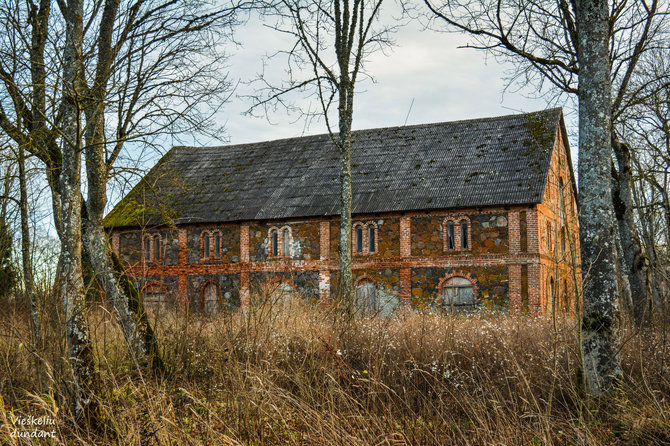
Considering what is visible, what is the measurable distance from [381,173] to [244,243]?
6.25 metres

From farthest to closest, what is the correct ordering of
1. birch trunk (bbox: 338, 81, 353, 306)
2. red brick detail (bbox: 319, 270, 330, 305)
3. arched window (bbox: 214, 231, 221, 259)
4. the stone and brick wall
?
arched window (bbox: 214, 231, 221, 259), red brick detail (bbox: 319, 270, 330, 305), the stone and brick wall, birch trunk (bbox: 338, 81, 353, 306)

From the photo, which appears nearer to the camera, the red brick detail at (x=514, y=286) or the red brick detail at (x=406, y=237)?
the red brick detail at (x=514, y=286)

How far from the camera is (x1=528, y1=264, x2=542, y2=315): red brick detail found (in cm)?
2108

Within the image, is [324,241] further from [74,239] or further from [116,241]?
[74,239]

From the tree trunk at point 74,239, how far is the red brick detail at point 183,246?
19.6 meters

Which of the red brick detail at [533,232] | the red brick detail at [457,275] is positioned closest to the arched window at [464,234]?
the red brick detail at [457,275]

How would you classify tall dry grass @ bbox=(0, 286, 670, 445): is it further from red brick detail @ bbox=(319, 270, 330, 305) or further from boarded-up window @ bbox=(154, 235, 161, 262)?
boarded-up window @ bbox=(154, 235, 161, 262)

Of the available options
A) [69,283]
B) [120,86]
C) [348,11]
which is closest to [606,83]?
[120,86]

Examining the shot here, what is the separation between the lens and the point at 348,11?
46.9 feet

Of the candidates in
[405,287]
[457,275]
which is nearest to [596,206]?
[457,275]

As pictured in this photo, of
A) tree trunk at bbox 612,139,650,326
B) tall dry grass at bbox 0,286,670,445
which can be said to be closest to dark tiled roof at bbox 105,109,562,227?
tree trunk at bbox 612,139,650,326

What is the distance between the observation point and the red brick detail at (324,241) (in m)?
23.9

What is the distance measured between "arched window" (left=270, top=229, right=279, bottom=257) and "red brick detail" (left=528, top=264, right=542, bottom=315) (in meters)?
9.73

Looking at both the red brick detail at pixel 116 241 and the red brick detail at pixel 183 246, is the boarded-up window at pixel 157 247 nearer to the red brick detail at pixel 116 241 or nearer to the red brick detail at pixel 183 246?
the red brick detail at pixel 183 246
